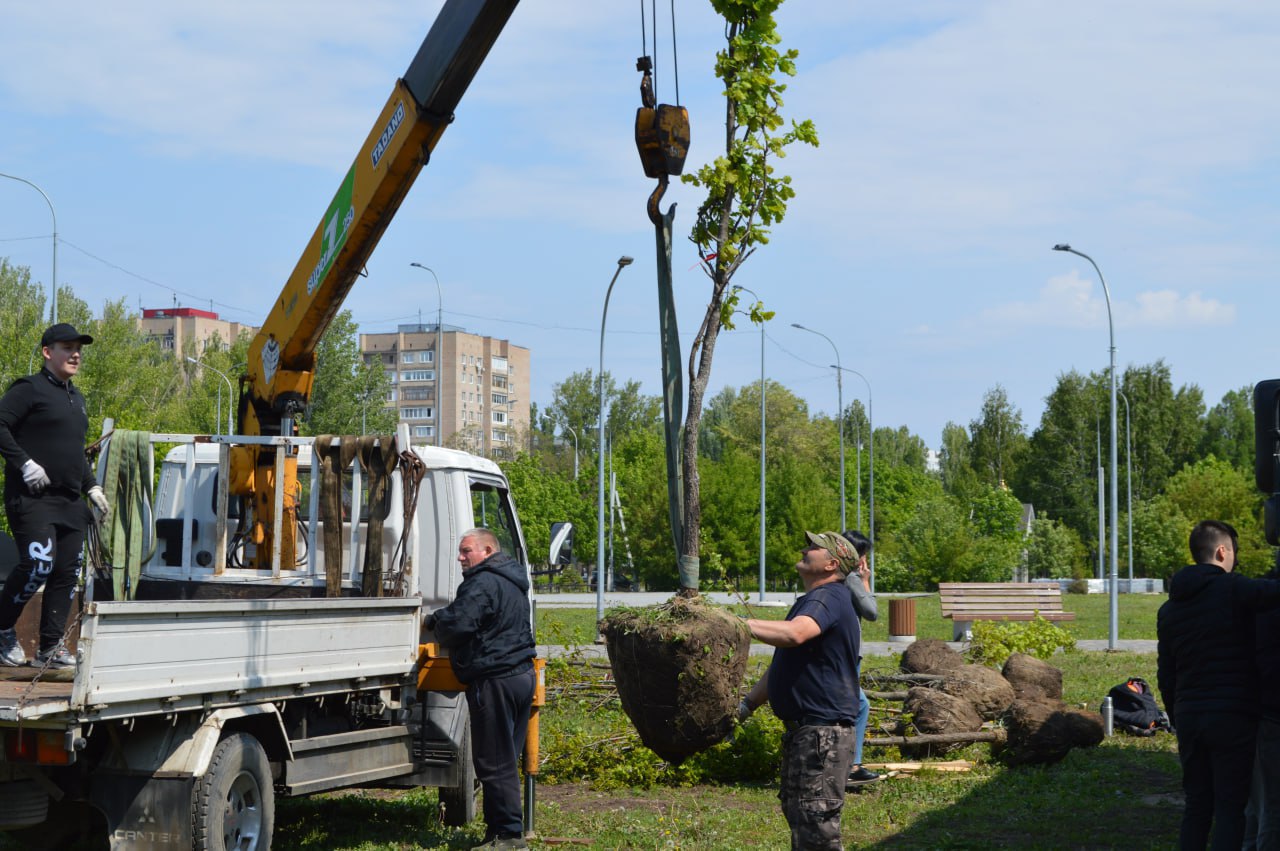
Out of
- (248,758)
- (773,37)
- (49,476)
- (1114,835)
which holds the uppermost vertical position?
(773,37)

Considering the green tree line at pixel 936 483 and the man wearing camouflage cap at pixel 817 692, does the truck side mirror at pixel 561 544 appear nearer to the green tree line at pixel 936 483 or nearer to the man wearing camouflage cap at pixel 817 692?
the man wearing camouflage cap at pixel 817 692

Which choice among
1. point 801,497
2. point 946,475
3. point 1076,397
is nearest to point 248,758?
point 801,497

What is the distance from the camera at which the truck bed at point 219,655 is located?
5.65 m

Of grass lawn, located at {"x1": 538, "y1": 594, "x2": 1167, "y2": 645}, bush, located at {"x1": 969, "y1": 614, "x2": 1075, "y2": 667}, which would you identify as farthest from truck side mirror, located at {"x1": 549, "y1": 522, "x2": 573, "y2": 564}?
grass lawn, located at {"x1": 538, "y1": 594, "x2": 1167, "y2": 645}

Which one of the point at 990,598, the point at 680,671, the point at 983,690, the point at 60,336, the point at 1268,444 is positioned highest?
the point at 60,336

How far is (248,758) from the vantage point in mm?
6742

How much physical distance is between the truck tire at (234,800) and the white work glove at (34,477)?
1.69 meters

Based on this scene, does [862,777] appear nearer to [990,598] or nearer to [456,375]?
[990,598]

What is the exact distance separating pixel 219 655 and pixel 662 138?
12.6ft

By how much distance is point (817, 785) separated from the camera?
19.3ft

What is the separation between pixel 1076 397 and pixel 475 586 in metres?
83.7

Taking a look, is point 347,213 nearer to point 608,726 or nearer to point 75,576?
point 75,576

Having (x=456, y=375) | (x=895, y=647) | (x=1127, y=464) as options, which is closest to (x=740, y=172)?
(x=895, y=647)

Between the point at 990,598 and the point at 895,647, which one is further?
the point at 990,598
